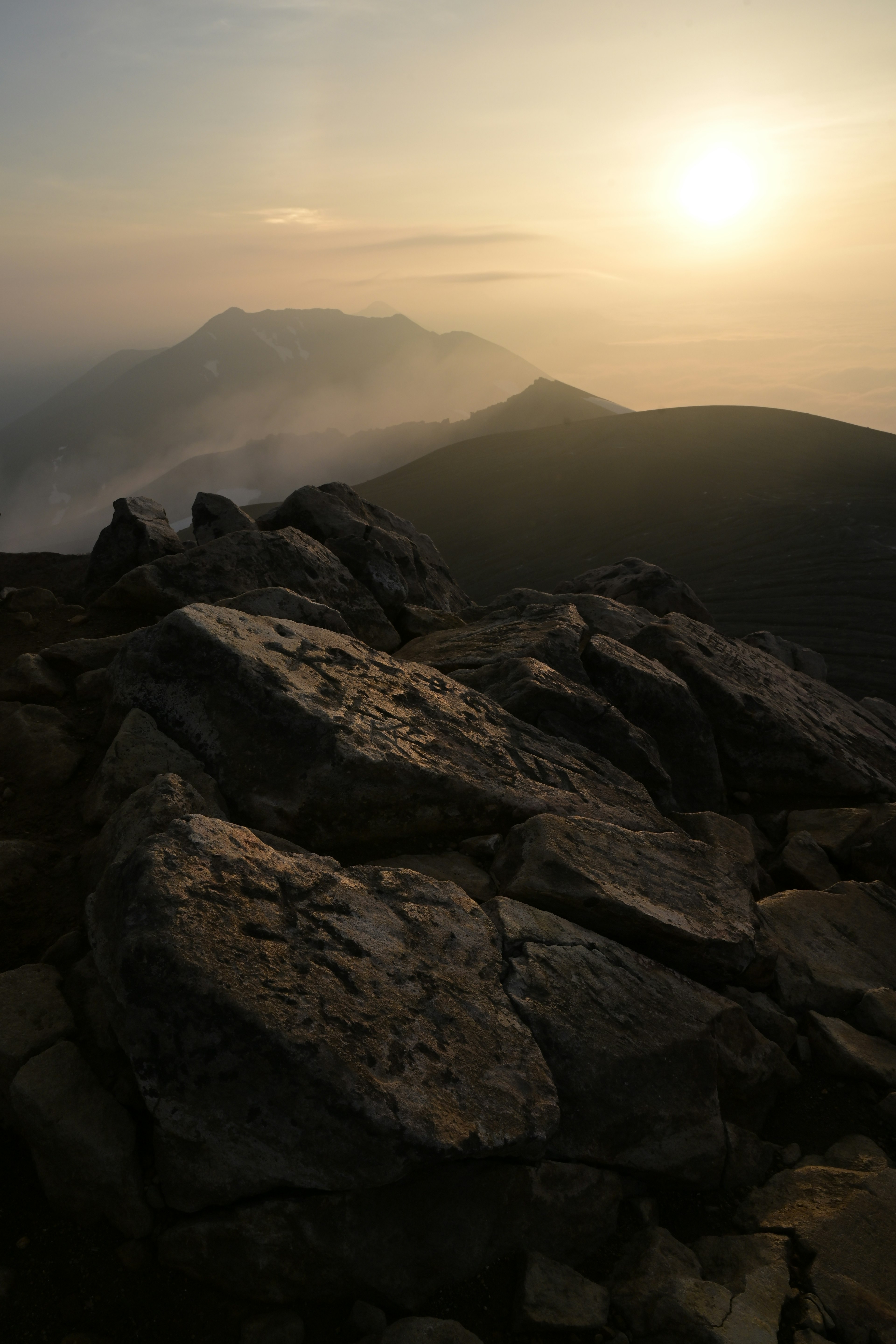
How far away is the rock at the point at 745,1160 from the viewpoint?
4.61 m

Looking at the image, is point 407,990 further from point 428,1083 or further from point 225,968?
point 225,968

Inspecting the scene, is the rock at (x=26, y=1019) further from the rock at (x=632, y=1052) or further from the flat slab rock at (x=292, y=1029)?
the rock at (x=632, y=1052)

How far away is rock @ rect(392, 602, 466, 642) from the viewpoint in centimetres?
1127

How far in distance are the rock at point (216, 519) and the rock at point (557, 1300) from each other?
10.6 meters

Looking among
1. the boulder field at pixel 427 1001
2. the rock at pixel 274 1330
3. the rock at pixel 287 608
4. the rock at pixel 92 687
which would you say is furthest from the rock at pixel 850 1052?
the rock at pixel 92 687

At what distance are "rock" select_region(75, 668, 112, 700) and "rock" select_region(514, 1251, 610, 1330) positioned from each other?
6.06 meters

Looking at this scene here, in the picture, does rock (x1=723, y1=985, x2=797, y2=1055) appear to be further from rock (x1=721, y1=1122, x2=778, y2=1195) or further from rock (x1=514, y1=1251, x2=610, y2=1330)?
rock (x1=514, y1=1251, x2=610, y2=1330)

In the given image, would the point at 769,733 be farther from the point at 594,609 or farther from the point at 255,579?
the point at 255,579

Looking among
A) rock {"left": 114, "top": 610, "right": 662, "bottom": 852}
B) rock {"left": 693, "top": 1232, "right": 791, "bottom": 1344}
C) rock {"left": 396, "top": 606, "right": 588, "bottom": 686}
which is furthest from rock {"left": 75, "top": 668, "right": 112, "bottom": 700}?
rock {"left": 693, "top": 1232, "right": 791, "bottom": 1344}

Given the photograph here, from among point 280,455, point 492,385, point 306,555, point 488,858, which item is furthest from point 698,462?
point 492,385

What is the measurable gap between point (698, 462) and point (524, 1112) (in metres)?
48.2

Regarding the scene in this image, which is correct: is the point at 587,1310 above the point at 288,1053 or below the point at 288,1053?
below

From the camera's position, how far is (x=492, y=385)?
192 metres

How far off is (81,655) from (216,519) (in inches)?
190
